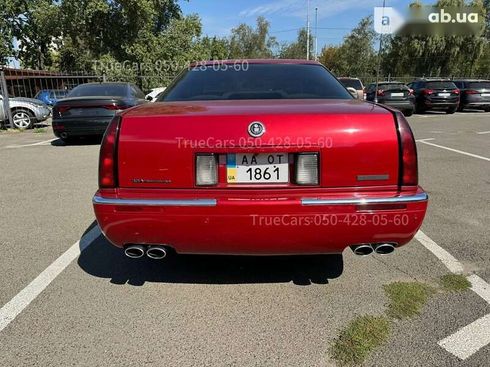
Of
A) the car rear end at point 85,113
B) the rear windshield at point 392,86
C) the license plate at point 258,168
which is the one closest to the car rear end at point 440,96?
the rear windshield at point 392,86

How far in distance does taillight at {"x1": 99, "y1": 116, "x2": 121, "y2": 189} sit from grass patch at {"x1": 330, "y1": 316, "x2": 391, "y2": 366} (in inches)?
63.5

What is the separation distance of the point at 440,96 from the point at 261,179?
18374 millimetres

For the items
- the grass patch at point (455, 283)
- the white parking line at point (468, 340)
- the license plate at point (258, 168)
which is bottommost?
the grass patch at point (455, 283)

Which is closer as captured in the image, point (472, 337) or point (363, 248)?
point (472, 337)

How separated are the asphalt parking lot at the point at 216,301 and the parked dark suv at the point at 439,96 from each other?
1544 cm

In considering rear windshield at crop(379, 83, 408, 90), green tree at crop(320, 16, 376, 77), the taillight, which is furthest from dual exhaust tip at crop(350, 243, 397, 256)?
green tree at crop(320, 16, 376, 77)

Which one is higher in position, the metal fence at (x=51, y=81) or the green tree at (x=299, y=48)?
the green tree at (x=299, y=48)

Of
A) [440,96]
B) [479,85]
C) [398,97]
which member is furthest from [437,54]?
[398,97]

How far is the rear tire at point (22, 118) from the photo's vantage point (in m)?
13.7

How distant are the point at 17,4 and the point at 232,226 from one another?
1452 inches

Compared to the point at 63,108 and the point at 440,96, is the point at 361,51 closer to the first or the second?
the point at 440,96

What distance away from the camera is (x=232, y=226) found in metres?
2.55

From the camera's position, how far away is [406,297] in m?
2.91

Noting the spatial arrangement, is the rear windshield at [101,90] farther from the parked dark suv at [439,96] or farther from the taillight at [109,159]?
the parked dark suv at [439,96]
